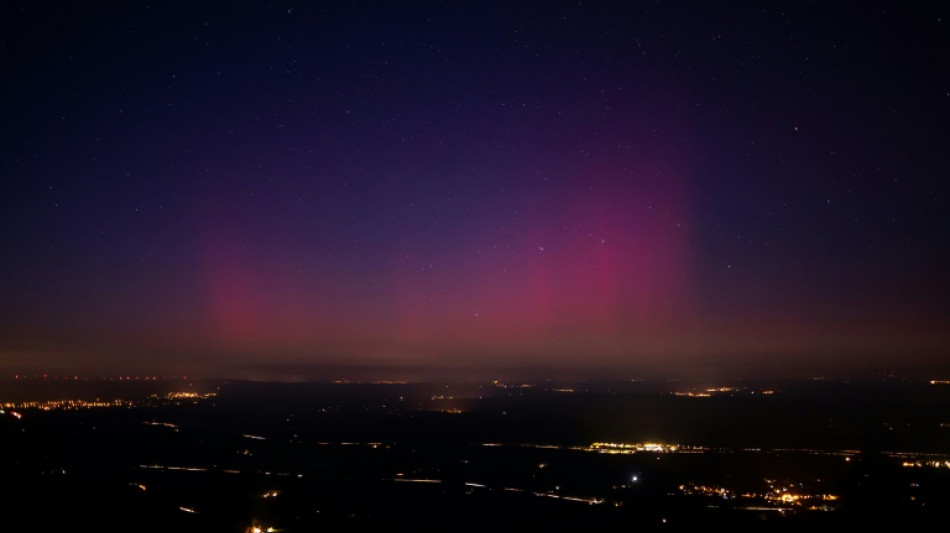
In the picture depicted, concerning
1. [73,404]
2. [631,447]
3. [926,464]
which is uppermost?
[926,464]

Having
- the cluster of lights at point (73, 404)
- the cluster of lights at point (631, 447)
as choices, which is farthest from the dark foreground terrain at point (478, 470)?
the cluster of lights at point (73, 404)

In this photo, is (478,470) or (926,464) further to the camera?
(478,470)

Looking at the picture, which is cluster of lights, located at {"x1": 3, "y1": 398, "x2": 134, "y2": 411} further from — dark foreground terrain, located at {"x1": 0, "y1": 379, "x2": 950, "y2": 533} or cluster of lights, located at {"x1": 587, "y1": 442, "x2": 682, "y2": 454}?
cluster of lights, located at {"x1": 587, "y1": 442, "x2": 682, "y2": 454}

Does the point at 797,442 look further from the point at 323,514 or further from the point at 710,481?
the point at 323,514

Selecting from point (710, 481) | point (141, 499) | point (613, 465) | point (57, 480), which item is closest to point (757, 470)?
point (710, 481)

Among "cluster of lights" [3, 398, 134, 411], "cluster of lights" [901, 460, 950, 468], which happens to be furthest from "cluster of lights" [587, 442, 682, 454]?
"cluster of lights" [3, 398, 134, 411]

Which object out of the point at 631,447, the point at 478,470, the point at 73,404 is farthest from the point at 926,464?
the point at 73,404

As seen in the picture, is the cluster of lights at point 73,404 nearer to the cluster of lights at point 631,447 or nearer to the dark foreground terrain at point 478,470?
the dark foreground terrain at point 478,470

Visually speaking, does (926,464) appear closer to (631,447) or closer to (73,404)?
(631,447)
